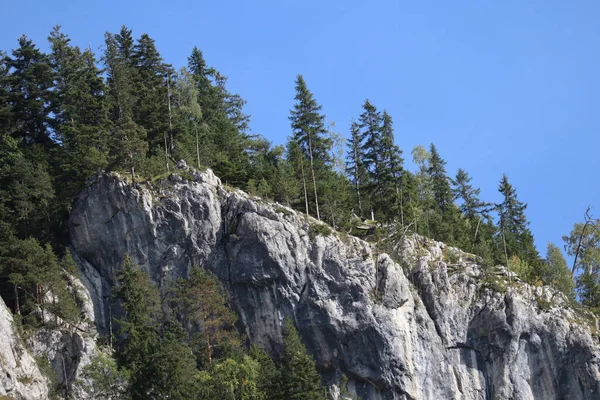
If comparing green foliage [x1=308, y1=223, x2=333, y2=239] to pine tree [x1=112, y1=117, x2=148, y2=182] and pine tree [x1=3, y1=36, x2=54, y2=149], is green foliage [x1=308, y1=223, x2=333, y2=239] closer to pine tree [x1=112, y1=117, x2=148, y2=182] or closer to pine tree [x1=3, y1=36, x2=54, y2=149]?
pine tree [x1=112, y1=117, x2=148, y2=182]

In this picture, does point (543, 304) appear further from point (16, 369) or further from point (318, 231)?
point (16, 369)

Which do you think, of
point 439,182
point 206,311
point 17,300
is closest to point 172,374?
point 206,311

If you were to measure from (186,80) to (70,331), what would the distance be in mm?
33906

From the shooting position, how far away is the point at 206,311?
5138cm

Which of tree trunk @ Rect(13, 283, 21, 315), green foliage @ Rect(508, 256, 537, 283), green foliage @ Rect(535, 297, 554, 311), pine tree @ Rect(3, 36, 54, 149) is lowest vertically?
green foliage @ Rect(535, 297, 554, 311)

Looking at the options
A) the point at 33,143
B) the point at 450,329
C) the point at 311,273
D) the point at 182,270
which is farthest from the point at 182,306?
the point at 33,143

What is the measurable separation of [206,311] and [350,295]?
31.4ft

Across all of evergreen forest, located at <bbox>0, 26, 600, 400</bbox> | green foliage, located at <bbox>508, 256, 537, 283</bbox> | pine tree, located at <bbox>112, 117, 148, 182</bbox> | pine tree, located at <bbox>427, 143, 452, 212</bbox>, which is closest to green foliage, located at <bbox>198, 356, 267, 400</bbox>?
evergreen forest, located at <bbox>0, 26, 600, 400</bbox>

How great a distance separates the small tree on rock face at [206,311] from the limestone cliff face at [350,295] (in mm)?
3050

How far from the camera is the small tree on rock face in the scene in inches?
1994

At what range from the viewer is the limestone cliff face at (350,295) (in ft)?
177

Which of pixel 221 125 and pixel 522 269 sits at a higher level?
pixel 221 125

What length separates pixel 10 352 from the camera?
48125 mm

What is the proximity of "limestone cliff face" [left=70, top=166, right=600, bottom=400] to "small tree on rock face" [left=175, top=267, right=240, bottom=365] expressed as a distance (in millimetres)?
3050
